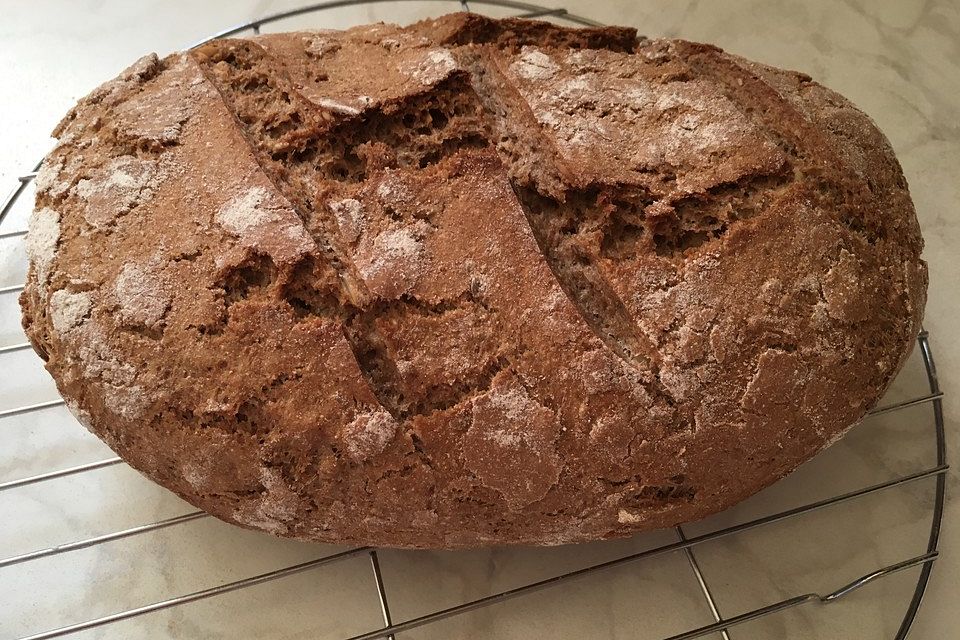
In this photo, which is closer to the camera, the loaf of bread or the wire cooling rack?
the loaf of bread

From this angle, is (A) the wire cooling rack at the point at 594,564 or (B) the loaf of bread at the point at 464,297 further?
(A) the wire cooling rack at the point at 594,564

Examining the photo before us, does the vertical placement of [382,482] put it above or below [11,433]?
above

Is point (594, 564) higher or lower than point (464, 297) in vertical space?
lower

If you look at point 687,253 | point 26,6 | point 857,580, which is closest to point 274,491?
point 687,253

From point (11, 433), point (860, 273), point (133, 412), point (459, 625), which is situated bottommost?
point (459, 625)

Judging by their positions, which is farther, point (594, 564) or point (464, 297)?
point (594, 564)

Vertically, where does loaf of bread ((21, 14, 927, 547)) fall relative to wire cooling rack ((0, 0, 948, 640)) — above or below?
above

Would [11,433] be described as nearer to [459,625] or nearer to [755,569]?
[459,625]

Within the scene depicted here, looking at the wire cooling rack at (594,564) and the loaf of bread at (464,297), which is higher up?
the loaf of bread at (464,297)
